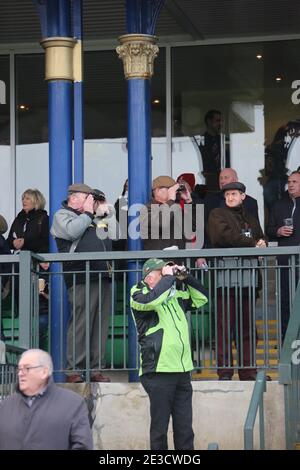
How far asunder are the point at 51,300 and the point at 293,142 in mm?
6307

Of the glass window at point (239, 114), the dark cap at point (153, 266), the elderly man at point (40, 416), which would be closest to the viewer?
the elderly man at point (40, 416)

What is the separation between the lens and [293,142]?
2031cm

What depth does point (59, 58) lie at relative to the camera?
1598 centimetres

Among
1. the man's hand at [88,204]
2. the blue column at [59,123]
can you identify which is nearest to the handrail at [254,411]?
the man's hand at [88,204]

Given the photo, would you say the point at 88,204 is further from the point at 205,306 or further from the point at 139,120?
the point at 139,120

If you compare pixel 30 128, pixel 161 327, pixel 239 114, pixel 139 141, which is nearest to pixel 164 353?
pixel 161 327

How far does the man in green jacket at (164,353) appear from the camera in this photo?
12.6m

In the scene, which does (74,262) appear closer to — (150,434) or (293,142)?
(150,434)

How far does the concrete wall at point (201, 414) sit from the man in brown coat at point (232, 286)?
32 centimetres

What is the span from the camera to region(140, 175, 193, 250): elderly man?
48.1 feet

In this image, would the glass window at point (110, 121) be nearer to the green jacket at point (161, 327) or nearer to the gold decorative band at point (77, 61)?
the gold decorative band at point (77, 61)
